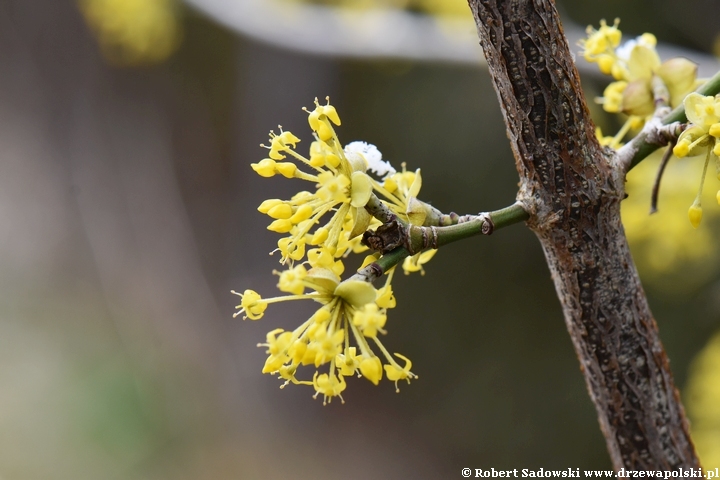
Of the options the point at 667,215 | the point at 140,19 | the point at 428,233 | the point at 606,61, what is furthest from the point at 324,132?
the point at 140,19

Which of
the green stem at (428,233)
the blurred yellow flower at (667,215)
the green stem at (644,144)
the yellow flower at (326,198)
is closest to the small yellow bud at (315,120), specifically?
the yellow flower at (326,198)

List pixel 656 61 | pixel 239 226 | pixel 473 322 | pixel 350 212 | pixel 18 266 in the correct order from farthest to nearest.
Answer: pixel 18 266 → pixel 239 226 → pixel 473 322 → pixel 656 61 → pixel 350 212

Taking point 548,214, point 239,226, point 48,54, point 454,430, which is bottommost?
point 454,430

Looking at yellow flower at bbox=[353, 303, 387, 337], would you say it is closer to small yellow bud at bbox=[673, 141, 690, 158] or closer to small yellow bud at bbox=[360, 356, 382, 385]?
small yellow bud at bbox=[360, 356, 382, 385]

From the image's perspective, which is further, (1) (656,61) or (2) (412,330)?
(2) (412,330)

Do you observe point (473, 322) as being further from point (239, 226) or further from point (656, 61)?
point (656, 61)

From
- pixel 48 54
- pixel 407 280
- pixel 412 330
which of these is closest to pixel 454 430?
pixel 412 330

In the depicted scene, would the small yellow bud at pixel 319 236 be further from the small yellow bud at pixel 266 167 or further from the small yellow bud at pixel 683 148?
the small yellow bud at pixel 683 148

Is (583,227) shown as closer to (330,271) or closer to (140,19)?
(330,271)
